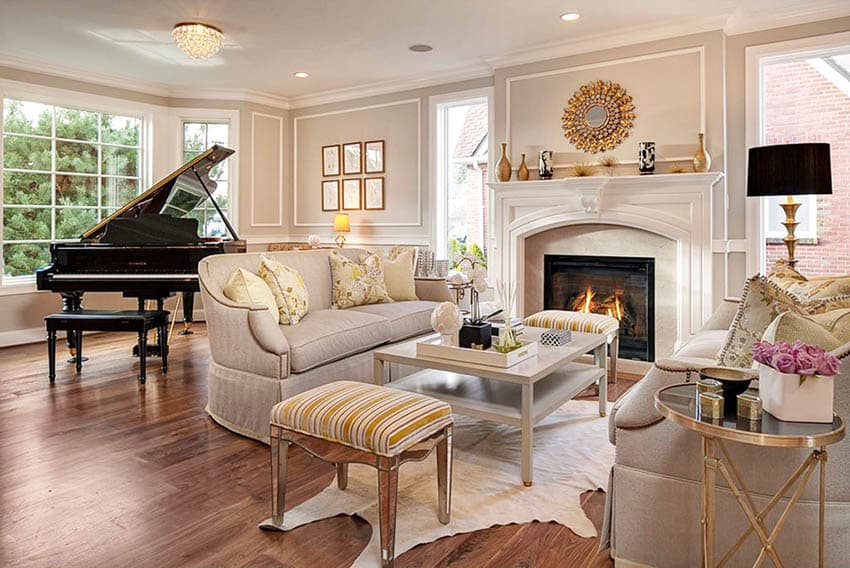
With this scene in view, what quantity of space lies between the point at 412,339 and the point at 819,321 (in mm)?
2592

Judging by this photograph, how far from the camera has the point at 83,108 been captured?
233 inches

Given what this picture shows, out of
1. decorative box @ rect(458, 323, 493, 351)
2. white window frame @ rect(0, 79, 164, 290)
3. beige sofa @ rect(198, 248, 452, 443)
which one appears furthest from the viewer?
white window frame @ rect(0, 79, 164, 290)

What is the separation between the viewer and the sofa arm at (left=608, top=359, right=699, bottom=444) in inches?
69.5

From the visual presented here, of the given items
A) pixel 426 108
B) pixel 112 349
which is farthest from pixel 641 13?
pixel 112 349

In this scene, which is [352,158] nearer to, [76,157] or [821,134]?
[76,157]

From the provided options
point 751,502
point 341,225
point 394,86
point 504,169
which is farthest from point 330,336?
point 394,86

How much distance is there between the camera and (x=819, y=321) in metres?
1.71

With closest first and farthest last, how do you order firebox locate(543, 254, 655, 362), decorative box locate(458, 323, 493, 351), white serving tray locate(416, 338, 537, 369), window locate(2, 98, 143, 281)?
white serving tray locate(416, 338, 537, 369), decorative box locate(458, 323, 493, 351), firebox locate(543, 254, 655, 362), window locate(2, 98, 143, 281)

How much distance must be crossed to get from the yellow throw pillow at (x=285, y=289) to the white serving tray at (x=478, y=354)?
92 cm

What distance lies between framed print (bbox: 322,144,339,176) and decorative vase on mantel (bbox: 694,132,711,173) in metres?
4.02

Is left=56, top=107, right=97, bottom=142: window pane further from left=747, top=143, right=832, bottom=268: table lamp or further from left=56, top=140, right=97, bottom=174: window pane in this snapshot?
left=747, top=143, right=832, bottom=268: table lamp

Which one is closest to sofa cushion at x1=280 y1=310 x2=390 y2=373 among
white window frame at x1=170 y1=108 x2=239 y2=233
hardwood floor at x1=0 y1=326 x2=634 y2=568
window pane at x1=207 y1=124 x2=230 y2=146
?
hardwood floor at x1=0 y1=326 x2=634 y2=568

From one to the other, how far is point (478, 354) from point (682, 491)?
1125 mm

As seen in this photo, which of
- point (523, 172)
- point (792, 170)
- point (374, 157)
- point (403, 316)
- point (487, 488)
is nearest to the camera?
point (487, 488)
